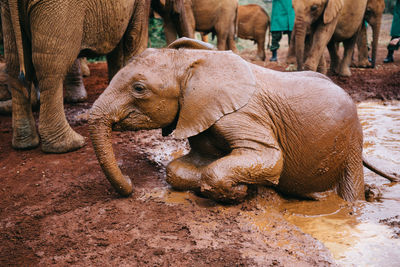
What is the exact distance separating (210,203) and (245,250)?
603mm

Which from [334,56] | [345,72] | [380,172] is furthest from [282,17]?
[380,172]

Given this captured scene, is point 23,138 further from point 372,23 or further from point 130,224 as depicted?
point 372,23

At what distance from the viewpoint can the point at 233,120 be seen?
8.36 ft

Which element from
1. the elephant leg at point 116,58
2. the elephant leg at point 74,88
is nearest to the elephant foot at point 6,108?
the elephant leg at point 74,88

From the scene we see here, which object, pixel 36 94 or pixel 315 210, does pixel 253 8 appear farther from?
pixel 315 210

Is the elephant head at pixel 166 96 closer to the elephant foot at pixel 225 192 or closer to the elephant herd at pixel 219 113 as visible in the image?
the elephant herd at pixel 219 113

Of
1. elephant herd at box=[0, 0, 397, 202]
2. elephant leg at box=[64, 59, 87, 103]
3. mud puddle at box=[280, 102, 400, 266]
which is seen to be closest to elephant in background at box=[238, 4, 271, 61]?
elephant leg at box=[64, 59, 87, 103]

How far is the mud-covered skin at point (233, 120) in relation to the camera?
251cm

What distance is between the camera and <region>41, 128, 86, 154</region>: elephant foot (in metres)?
3.63

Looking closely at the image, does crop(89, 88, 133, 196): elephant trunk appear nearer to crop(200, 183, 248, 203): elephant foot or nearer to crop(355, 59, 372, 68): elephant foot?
crop(200, 183, 248, 203): elephant foot

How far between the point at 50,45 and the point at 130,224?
1.83 metres

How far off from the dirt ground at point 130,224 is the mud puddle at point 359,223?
0.12 meters

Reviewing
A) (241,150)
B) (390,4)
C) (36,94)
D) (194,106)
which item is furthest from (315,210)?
(390,4)

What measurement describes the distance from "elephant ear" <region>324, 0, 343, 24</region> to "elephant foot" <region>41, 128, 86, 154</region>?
190 inches
